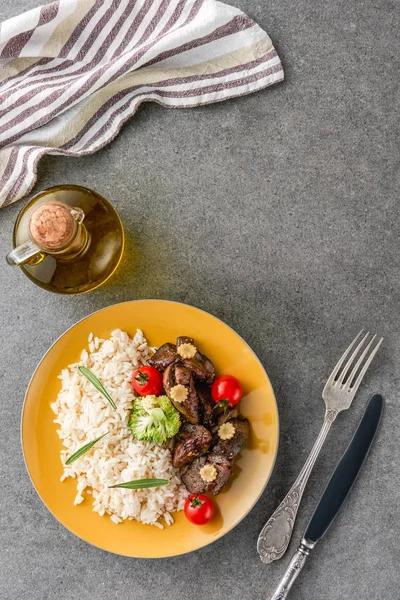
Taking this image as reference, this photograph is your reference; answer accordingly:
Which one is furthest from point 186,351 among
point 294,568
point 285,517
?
point 294,568

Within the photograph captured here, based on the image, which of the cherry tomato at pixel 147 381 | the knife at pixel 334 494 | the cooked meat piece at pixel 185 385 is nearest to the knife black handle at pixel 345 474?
the knife at pixel 334 494

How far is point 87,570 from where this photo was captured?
6.24 ft

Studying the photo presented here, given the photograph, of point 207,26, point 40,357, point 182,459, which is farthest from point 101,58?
point 182,459

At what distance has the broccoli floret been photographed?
1689mm

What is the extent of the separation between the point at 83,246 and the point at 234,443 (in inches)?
27.7

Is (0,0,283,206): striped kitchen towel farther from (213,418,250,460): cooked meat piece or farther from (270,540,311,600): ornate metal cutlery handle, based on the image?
(270,540,311,600): ornate metal cutlery handle

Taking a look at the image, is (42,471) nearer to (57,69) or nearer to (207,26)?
(57,69)

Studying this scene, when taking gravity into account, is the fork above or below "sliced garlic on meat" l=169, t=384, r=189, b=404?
below

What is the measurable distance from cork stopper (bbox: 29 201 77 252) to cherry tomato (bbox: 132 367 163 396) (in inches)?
16.7

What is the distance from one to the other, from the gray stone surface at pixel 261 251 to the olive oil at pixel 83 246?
0.16 m

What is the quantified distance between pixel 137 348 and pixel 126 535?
1.81 feet

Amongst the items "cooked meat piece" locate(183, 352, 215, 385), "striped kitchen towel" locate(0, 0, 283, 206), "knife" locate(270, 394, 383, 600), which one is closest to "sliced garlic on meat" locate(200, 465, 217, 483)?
"cooked meat piece" locate(183, 352, 215, 385)

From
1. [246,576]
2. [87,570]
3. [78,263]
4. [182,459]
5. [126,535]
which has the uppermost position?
[78,263]

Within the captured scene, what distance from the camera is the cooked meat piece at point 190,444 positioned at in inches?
66.5
